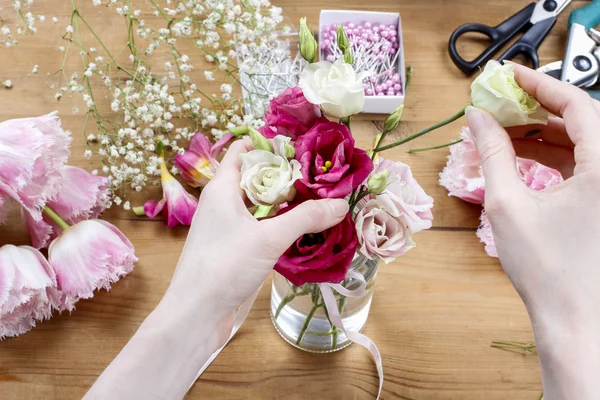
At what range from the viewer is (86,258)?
0.70 m

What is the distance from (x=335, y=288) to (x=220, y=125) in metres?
0.38

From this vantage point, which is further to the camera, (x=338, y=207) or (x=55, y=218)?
(x=55, y=218)

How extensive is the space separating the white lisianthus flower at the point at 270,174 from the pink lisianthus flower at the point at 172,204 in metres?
0.33

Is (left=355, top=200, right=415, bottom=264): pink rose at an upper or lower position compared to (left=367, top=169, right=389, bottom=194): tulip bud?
lower

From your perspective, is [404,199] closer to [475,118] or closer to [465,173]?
[475,118]

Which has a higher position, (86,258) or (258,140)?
(258,140)

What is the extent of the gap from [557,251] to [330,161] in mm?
223

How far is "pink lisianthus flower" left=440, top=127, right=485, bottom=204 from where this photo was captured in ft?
2.51

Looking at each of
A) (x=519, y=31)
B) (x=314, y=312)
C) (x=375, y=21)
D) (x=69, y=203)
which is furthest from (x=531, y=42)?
(x=69, y=203)

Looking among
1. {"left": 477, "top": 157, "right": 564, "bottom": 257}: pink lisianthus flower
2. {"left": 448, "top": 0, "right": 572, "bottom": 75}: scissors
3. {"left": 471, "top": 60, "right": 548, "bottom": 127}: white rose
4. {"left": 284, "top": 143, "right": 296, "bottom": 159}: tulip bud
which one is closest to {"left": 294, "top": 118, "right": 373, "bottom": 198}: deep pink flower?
{"left": 284, "top": 143, "right": 296, "bottom": 159}: tulip bud

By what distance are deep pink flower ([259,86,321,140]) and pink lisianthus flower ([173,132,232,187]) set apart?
305mm

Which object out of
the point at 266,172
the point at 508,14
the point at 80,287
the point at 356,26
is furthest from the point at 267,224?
the point at 508,14

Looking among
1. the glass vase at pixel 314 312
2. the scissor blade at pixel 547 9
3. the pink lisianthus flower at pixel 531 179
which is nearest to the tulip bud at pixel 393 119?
the glass vase at pixel 314 312

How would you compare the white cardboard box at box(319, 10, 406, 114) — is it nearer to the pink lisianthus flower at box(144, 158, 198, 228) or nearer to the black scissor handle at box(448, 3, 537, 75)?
the black scissor handle at box(448, 3, 537, 75)
